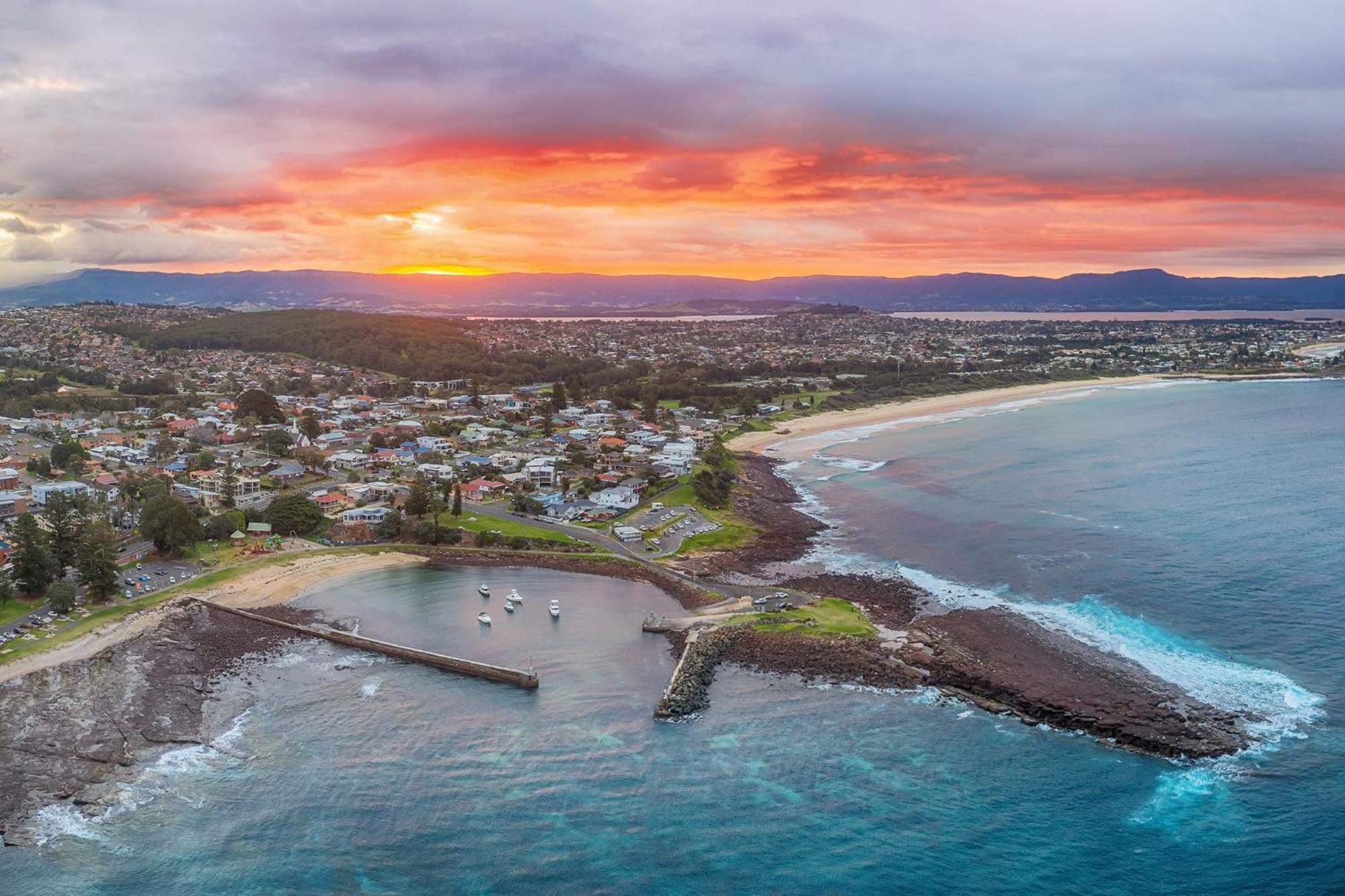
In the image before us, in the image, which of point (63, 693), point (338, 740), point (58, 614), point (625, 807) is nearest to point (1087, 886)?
point (625, 807)

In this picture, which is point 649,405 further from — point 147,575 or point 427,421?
point 147,575

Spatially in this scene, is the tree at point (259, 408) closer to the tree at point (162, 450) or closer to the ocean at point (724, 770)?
the tree at point (162, 450)

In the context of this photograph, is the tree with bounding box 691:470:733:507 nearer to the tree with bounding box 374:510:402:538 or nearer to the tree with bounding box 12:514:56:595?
the tree with bounding box 374:510:402:538

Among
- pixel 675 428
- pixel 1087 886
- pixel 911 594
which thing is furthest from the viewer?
pixel 675 428

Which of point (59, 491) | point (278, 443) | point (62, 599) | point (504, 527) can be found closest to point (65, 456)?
point (59, 491)

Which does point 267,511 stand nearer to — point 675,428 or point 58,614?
point 58,614

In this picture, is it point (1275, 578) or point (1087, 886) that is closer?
point (1087, 886)

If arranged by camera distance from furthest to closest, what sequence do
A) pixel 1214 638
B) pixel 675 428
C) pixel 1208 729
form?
pixel 675 428 → pixel 1214 638 → pixel 1208 729
